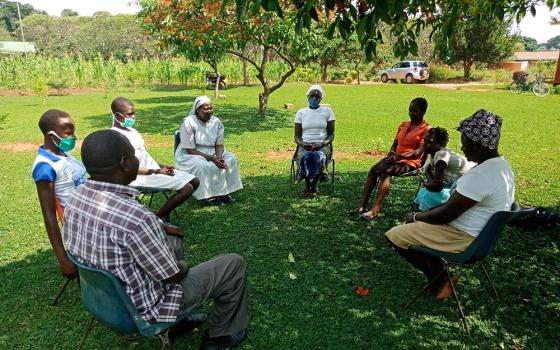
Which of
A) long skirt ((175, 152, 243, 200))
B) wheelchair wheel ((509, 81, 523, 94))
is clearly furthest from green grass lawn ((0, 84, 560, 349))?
wheelchair wheel ((509, 81, 523, 94))

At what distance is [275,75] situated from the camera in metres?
29.9

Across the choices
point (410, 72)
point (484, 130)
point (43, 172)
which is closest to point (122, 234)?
point (43, 172)

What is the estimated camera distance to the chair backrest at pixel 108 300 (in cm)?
214

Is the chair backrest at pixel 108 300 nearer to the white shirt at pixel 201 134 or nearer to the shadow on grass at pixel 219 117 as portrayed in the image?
the white shirt at pixel 201 134

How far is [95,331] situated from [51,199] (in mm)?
1099

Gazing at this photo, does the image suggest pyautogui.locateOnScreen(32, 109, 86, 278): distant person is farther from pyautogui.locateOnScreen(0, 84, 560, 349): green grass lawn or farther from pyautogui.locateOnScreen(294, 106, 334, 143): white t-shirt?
Result: pyautogui.locateOnScreen(294, 106, 334, 143): white t-shirt

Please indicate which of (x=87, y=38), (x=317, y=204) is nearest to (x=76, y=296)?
(x=317, y=204)

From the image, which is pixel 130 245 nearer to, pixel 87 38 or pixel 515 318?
pixel 515 318

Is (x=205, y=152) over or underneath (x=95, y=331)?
over

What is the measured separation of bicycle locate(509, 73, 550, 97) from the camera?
2167 cm

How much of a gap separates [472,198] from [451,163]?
1.52 metres

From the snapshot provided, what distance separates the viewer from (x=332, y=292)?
372cm

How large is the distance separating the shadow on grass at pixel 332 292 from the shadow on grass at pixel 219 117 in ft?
22.5

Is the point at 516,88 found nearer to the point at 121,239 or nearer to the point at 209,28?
the point at 209,28
